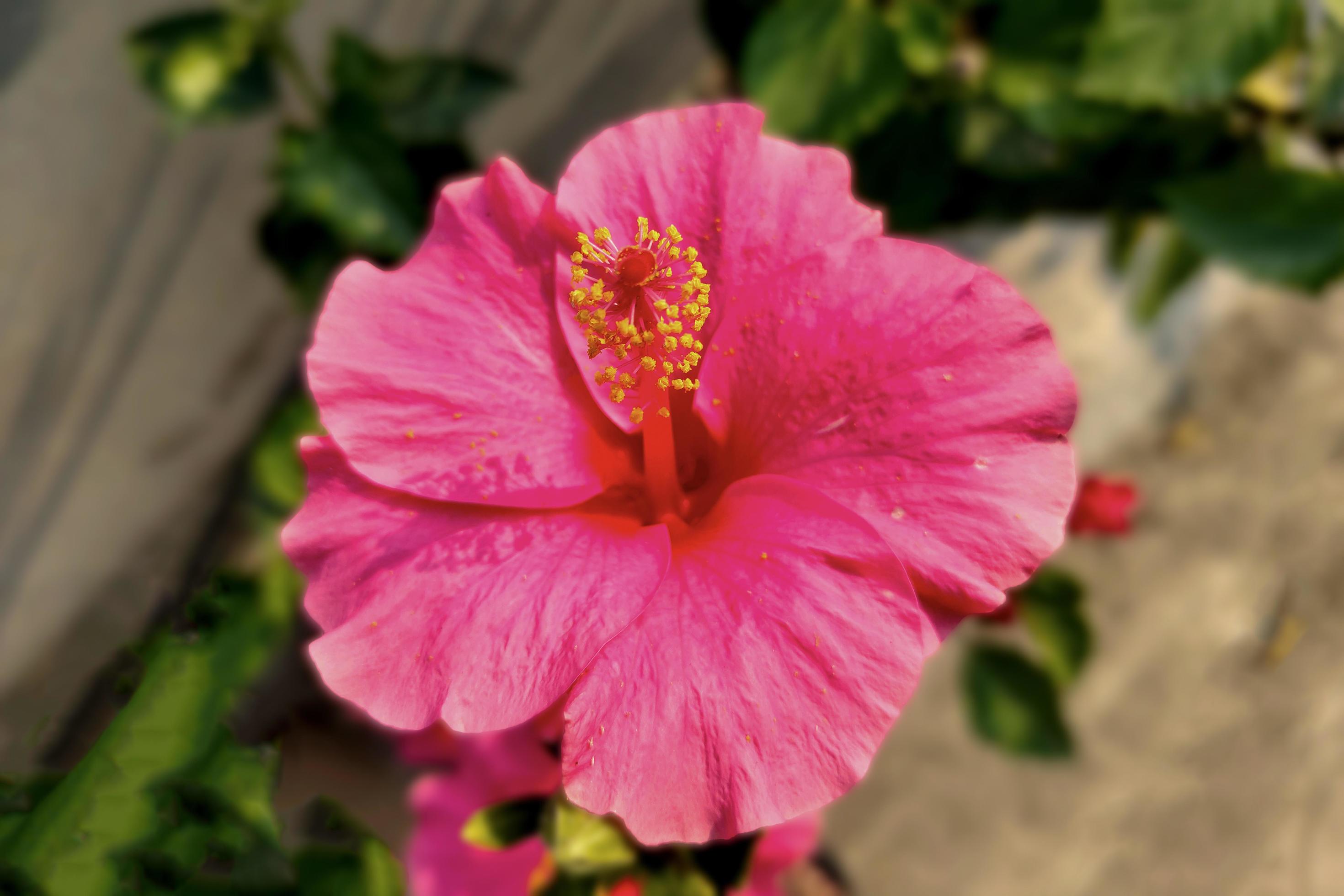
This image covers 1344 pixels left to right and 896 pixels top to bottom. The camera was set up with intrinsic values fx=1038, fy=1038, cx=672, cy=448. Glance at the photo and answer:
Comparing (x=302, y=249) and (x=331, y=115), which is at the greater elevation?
(x=331, y=115)

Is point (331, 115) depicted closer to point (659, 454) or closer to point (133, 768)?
point (659, 454)

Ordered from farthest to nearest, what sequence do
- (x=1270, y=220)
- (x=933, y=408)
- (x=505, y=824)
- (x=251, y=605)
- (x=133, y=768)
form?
(x=1270, y=220)
(x=251, y=605)
(x=505, y=824)
(x=933, y=408)
(x=133, y=768)

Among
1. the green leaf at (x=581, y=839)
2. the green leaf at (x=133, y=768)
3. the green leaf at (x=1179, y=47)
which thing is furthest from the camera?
the green leaf at (x=1179, y=47)

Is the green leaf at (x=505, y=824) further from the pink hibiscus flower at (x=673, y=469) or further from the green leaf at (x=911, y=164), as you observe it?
the green leaf at (x=911, y=164)

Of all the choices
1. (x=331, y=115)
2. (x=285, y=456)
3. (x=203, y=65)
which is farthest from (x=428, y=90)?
(x=285, y=456)

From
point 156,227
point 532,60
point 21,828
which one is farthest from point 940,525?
point 532,60

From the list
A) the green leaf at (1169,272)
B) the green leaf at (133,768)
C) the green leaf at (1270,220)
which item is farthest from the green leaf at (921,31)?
the green leaf at (133,768)
